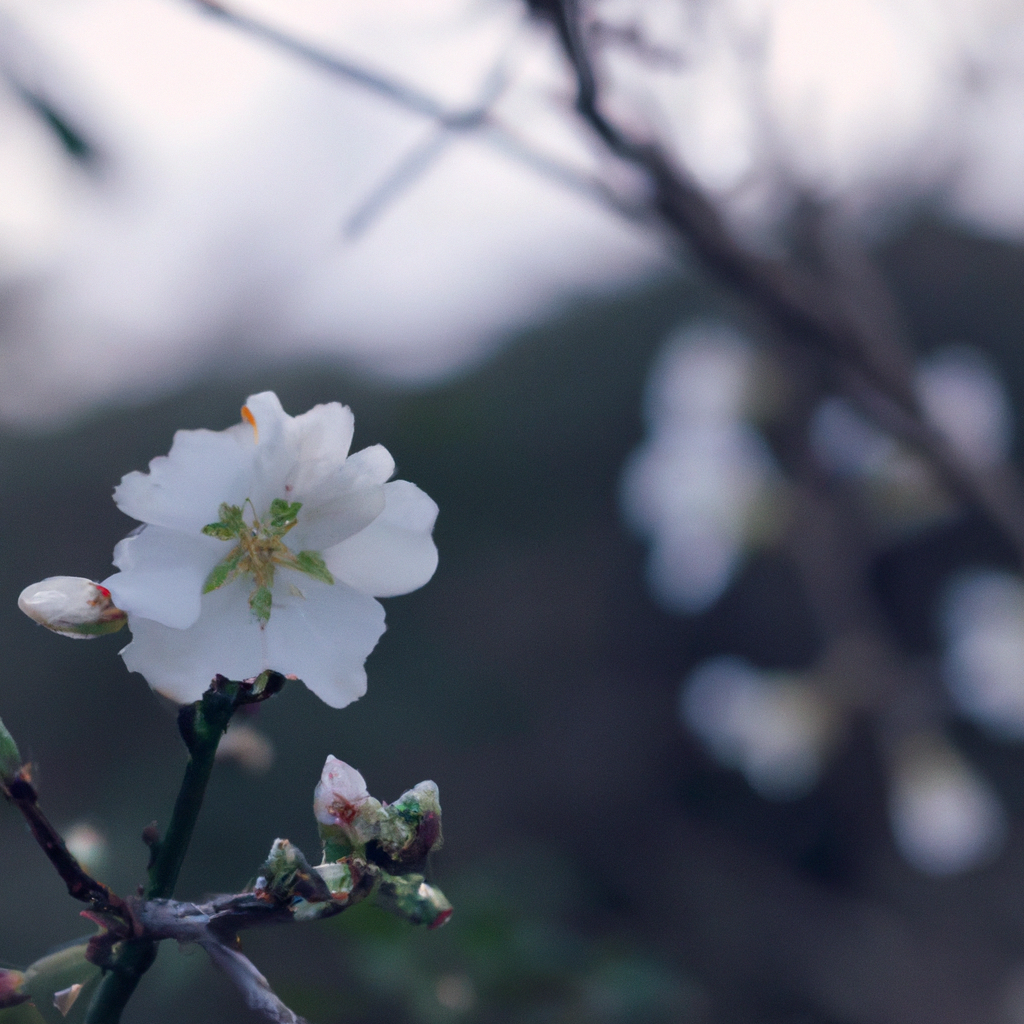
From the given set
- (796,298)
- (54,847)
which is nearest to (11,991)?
(54,847)

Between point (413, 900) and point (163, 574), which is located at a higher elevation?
point (163, 574)

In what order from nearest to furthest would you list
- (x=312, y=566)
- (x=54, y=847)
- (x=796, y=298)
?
(x=54, y=847), (x=312, y=566), (x=796, y=298)

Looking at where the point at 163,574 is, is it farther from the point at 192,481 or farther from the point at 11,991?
the point at 11,991

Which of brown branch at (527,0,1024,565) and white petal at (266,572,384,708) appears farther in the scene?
brown branch at (527,0,1024,565)

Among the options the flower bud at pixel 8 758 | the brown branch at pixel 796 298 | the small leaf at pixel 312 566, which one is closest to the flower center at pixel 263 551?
the small leaf at pixel 312 566

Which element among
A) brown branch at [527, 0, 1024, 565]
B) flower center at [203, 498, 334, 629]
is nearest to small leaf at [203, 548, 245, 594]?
flower center at [203, 498, 334, 629]

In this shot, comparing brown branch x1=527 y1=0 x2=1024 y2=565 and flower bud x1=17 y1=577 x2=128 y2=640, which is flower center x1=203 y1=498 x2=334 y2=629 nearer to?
flower bud x1=17 y1=577 x2=128 y2=640
